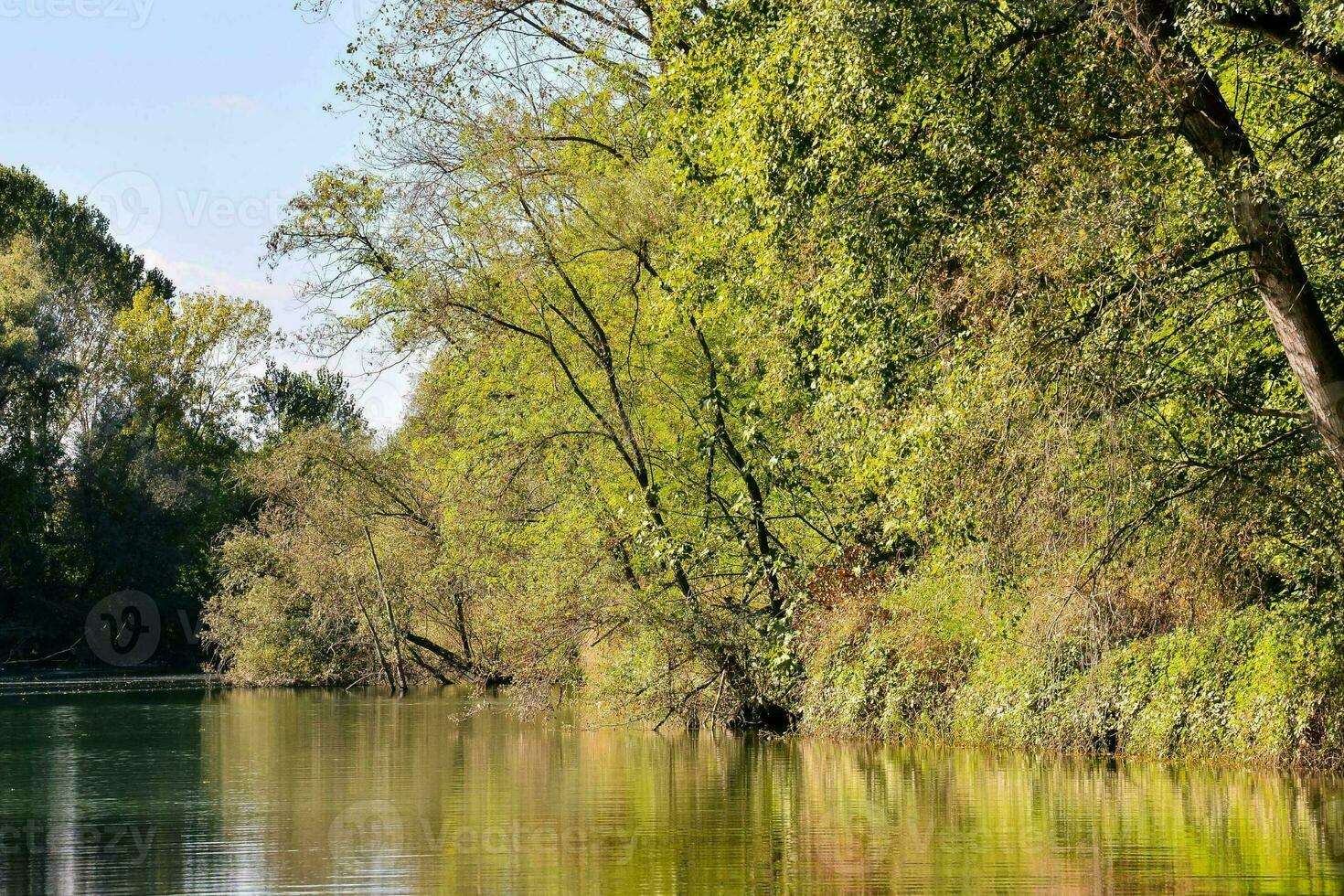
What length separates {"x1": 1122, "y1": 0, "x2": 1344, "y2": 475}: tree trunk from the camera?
12.6 metres

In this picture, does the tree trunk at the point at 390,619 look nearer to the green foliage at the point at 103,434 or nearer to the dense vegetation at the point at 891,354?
the dense vegetation at the point at 891,354

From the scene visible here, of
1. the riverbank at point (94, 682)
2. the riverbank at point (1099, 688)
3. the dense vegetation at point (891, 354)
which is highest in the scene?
the dense vegetation at point (891, 354)

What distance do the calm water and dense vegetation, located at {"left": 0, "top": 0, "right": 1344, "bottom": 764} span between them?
135cm

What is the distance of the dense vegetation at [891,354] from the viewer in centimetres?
1321

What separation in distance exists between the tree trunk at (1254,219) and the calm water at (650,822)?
3553mm

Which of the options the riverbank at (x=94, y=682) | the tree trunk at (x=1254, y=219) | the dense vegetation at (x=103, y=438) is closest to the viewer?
the tree trunk at (x=1254, y=219)

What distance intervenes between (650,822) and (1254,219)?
699cm

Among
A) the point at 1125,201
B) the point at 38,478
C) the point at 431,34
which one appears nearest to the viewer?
the point at 1125,201

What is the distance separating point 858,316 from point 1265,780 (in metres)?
5.98

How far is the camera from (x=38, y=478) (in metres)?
56.2

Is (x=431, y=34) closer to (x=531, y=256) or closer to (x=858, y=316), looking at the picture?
(x=531, y=256)

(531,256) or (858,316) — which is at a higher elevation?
(531,256)

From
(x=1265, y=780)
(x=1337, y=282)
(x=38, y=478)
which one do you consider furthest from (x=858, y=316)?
(x=38, y=478)

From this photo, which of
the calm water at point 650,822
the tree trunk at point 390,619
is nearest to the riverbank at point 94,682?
the tree trunk at point 390,619
